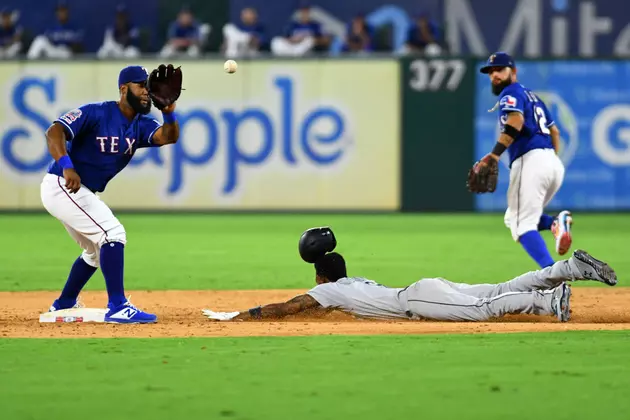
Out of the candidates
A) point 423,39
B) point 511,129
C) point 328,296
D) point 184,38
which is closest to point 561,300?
point 328,296

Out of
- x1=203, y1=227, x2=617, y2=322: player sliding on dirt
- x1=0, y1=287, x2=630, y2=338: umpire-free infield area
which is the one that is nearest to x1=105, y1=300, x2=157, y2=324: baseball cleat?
x1=0, y1=287, x2=630, y2=338: umpire-free infield area

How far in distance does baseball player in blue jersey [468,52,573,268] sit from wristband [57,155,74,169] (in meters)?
3.26

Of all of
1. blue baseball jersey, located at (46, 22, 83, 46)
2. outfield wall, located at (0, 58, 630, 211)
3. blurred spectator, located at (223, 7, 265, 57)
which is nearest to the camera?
outfield wall, located at (0, 58, 630, 211)

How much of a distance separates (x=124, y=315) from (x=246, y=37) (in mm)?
13421

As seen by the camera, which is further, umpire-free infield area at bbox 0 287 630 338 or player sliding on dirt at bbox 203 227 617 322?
player sliding on dirt at bbox 203 227 617 322

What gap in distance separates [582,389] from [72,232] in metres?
4.09

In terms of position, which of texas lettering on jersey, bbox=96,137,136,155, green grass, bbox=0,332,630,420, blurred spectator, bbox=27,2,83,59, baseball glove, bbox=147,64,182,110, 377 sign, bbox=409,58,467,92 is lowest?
green grass, bbox=0,332,630,420

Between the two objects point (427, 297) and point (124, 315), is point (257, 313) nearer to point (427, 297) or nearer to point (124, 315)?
point (124, 315)

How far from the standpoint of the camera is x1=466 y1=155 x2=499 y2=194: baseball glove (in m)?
9.16

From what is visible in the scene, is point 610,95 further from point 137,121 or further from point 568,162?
point 137,121

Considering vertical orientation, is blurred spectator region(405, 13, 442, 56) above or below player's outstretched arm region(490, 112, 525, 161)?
above

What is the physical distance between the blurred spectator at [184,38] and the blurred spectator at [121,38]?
1.83 ft

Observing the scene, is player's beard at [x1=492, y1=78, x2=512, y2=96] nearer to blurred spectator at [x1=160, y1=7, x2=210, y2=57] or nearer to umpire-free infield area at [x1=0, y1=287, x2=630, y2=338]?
umpire-free infield area at [x1=0, y1=287, x2=630, y2=338]

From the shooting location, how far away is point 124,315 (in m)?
7.61
